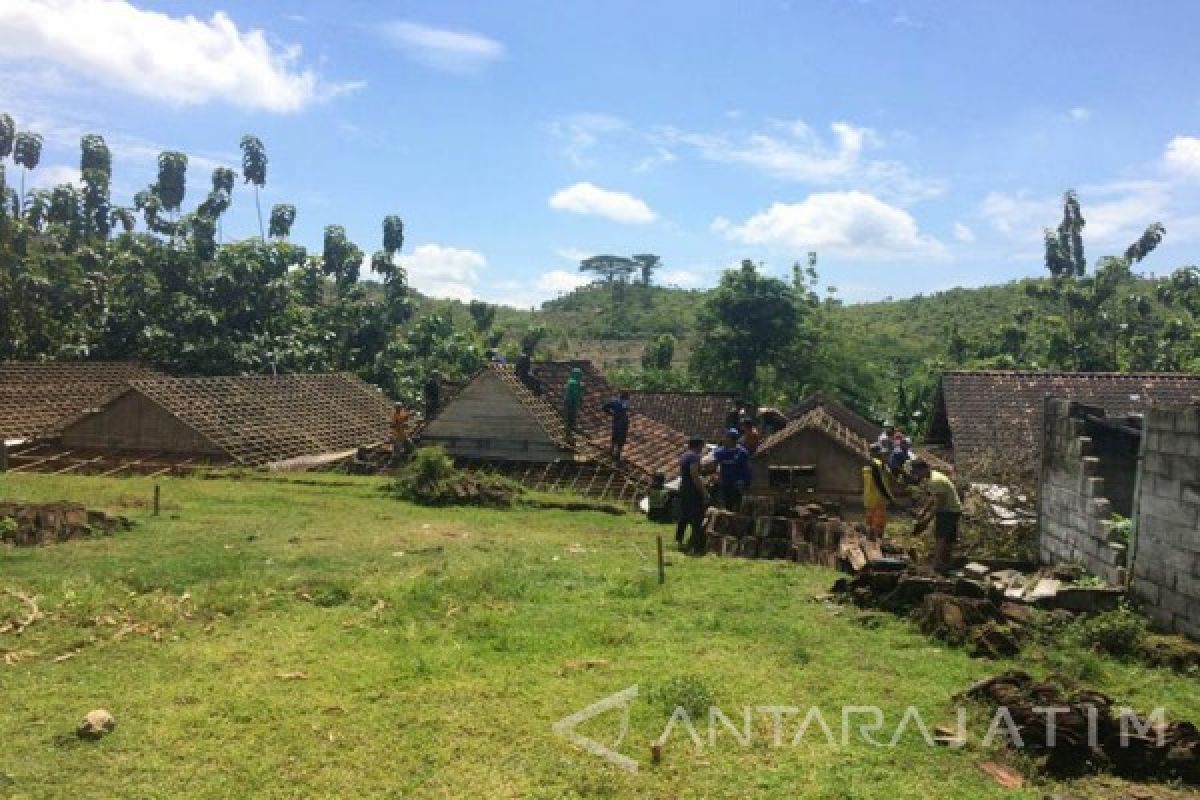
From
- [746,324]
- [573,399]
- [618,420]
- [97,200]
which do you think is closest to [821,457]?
[618,420]

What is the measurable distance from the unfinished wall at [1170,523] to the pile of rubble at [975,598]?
53cm

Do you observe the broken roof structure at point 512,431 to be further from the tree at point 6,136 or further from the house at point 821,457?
the tree at point 6,136

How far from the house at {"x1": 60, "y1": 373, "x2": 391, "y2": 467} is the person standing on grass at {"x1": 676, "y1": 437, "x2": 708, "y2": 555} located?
16120mm

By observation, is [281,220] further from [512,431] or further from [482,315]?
[512,431]

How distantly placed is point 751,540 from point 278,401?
2172 cm

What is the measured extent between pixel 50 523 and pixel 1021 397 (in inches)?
932

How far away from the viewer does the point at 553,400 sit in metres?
26.0

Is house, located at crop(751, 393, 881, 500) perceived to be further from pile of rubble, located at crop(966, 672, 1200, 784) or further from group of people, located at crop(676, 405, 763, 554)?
pile of rubble, located at crop(966, 672, 1200, 784)

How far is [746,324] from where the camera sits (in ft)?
133

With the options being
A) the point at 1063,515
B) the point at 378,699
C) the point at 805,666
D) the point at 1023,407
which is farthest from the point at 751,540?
the point at 1023,407

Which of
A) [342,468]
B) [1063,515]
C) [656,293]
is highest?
[656,293]

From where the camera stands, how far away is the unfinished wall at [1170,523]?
369 inches

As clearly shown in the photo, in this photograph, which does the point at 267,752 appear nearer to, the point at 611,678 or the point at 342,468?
the point at 611,678

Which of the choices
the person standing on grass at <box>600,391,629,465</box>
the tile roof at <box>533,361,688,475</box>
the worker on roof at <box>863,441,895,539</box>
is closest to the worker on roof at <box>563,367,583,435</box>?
the tile roof at <box>533,361,688,475</box>
